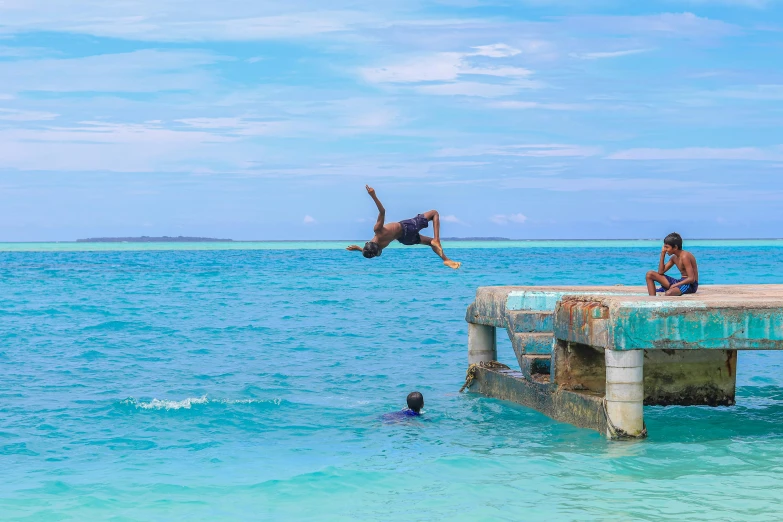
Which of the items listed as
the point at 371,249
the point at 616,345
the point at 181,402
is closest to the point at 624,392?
the point at 616,345

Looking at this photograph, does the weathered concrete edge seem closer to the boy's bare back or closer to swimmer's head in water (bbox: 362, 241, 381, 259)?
the boy's bare back

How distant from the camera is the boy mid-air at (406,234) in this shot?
13.8 m

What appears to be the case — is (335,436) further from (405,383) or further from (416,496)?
(405,383)

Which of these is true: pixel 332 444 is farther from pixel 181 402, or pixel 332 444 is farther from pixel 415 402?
pixel 181 402

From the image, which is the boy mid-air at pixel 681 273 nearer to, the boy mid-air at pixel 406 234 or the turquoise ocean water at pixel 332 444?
the turquoise ocean water at pixel 332 444

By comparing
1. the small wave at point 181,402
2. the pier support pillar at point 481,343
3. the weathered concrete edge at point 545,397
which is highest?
the pier support pillar at point 481,343

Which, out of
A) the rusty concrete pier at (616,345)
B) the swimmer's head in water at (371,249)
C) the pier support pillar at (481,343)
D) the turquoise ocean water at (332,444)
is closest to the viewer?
the turquoise ocean water at (332,444)

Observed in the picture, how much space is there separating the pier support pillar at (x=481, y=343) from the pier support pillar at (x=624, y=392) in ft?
16.0

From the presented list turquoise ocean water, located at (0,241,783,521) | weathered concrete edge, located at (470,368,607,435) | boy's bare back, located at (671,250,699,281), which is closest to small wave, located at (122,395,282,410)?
turquoise ocean water, located at (0,241,783,521)

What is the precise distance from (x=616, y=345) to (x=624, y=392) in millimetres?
685

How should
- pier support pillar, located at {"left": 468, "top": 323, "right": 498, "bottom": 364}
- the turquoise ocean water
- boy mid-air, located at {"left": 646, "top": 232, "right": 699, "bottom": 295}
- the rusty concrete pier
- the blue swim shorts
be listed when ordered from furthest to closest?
pier support pillar, located at {"left": 468, "top": 323, "right": 498, "bottom": 364}, the blue swim shorts, boy mid-air, located at {"left": 646, "top": 232, "right": 699, "bottom": 295}, the rusty concrete pier, the turquoise ocean water

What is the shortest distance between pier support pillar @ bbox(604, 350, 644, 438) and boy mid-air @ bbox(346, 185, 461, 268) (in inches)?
134

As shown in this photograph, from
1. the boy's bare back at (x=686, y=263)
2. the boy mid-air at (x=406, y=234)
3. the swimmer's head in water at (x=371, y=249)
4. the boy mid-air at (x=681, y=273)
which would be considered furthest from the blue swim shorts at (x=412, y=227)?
the boy's bare back at (x=686, y=263)

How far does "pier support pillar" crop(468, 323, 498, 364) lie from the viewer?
16.2 m
